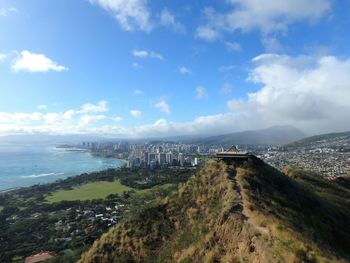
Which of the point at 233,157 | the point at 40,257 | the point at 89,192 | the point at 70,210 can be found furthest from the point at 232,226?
the point at 89,192

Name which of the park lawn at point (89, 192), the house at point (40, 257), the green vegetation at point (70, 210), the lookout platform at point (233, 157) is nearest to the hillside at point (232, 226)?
the lookout platform at point (233, 157)

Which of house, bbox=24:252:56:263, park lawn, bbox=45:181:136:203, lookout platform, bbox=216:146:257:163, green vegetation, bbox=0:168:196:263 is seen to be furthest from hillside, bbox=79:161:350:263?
park lawn, bbox=45:181:136:203

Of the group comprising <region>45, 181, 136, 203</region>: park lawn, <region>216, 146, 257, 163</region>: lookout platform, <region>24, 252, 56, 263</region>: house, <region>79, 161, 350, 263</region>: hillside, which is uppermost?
<region>216, 146, 257, 163</region>: lookout platform

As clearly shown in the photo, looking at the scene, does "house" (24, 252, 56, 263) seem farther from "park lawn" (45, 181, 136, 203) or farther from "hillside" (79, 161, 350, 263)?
"park lawn" (45, 181, 136, 203)

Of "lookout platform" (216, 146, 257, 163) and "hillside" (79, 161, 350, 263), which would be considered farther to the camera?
"lookout platform" (216, 146, 257, 163)

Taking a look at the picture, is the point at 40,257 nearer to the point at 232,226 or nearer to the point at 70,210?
the point at 70,210

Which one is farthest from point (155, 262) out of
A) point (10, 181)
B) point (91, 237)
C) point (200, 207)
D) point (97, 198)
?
point (10, 181)
